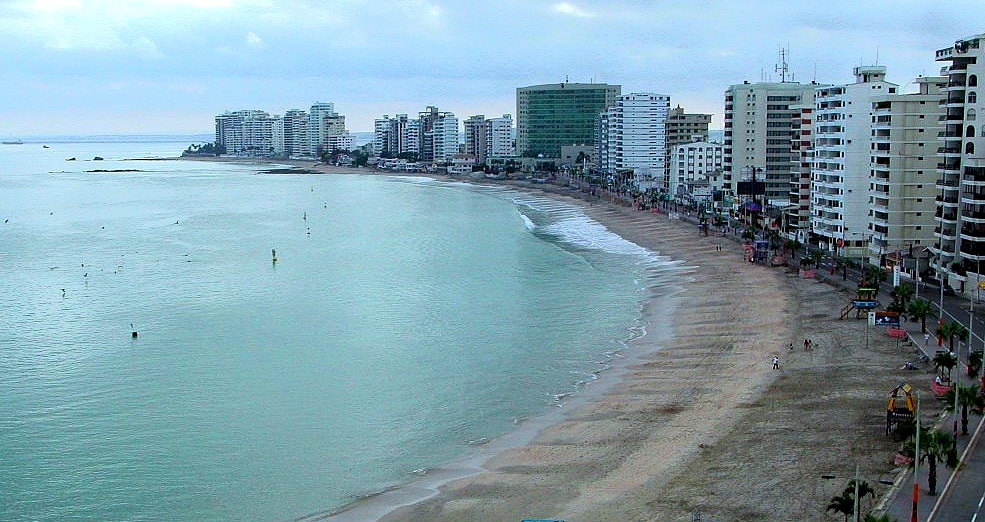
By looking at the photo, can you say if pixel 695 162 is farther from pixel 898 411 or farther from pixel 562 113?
pixel 562 113

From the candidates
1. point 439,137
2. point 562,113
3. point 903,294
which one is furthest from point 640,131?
point 903,294

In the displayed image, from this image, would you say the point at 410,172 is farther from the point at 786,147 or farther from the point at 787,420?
the point at 787,420

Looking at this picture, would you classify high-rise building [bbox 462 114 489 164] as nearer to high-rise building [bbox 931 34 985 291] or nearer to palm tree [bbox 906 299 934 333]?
high-rise building [bbox 931 34 985 291]

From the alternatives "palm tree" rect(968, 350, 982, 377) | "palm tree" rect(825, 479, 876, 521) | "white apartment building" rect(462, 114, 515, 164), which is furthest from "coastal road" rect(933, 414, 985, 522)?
"white apartment building" rect(462, 114, 515, 164)

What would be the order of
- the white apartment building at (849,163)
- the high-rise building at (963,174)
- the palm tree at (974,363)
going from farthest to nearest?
the white apartment building at (849,163) → the high-rise building at (963,174) → the palm tree at (974,363)

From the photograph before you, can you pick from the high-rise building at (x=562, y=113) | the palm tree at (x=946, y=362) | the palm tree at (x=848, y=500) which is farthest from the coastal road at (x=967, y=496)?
the high-rise building at (x=562, y=113)

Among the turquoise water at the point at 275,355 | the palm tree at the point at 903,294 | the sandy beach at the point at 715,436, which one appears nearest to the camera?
the sandy beach at the point at 715,436

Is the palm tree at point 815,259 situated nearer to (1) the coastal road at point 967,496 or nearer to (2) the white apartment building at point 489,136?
(1) the coastal road at point 967,496
